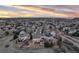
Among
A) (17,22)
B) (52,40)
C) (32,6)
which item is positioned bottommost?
(52,40)
